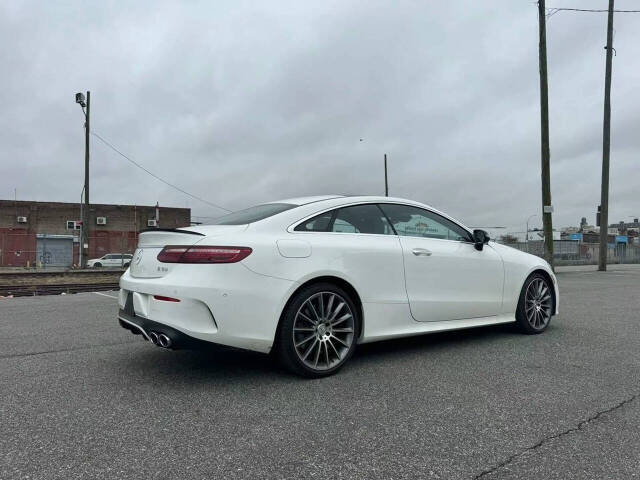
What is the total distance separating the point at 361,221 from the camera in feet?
13.8

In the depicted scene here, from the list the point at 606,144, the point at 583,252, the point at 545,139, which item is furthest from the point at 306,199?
the point at 583,252

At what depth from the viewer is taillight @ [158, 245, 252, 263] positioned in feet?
11.0

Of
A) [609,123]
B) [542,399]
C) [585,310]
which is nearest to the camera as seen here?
[542,399]

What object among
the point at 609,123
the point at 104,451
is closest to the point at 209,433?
the point at 104,451

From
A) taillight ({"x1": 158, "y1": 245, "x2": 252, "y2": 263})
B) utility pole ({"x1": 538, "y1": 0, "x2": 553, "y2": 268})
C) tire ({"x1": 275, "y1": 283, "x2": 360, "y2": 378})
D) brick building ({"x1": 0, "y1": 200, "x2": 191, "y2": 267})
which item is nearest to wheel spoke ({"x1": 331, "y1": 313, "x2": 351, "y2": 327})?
tire ({"x1": 275, "y1": 283, "x2": 360, "y2": 378})

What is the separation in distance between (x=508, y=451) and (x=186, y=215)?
48.2 meters

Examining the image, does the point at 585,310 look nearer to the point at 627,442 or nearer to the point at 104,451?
the point at 627,442

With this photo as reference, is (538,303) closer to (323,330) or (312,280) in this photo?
(323,330)

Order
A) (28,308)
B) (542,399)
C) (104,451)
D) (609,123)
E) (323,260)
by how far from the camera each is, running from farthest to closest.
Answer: (609,123) → (28,308) → (323,260) → (542,399) → (104,451)

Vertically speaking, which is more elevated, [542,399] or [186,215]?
[186,215]

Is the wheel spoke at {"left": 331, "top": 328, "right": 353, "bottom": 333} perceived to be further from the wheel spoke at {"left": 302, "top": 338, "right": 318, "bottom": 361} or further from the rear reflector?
the rear reflector

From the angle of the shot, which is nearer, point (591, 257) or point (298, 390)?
point (298, 390)

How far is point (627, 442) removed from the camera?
2551 mm

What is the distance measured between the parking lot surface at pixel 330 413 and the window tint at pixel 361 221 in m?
1.13
